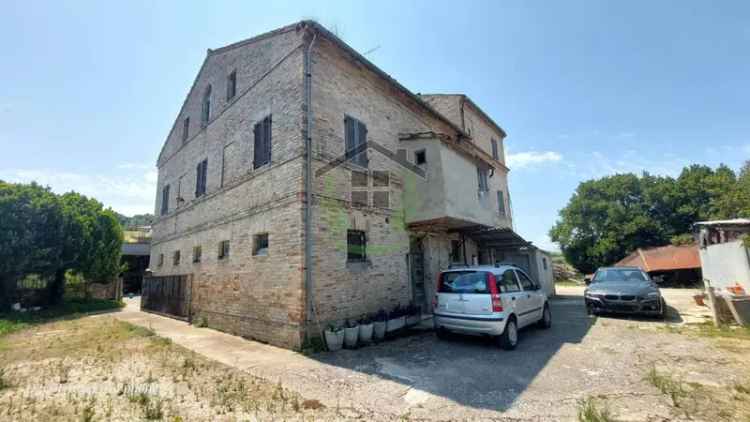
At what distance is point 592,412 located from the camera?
11.4 ft

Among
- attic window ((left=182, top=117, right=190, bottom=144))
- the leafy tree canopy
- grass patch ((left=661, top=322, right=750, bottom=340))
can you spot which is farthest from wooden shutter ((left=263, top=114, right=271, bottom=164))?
the leafy tree canopy

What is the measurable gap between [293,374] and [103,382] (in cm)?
299

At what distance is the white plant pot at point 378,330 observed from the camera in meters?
7.68

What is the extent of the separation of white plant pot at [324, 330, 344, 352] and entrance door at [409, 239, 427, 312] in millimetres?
4076

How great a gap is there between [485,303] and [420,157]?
554cm

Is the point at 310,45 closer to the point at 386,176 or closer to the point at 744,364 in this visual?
the point at 386,176

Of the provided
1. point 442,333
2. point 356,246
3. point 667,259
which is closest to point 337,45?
point 356,246

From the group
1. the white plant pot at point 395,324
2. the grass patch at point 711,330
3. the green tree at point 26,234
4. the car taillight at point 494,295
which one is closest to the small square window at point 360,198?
the white plant pot at point 395,324

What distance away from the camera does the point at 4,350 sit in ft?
24.7

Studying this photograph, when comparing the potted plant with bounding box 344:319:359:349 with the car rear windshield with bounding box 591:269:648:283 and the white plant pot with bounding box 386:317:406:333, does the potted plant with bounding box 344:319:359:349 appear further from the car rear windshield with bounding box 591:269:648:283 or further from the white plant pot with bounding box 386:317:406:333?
the car rear windshield with bounding box 591:269:648:283

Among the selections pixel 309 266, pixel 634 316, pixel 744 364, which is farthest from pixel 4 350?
pixel 634 316

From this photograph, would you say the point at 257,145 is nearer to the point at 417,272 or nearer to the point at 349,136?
the point at 349,136

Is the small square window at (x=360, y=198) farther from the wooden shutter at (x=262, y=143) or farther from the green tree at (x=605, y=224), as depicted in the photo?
the green tree at (x=605, y=224)

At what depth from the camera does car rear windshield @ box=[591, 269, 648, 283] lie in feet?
33.1
